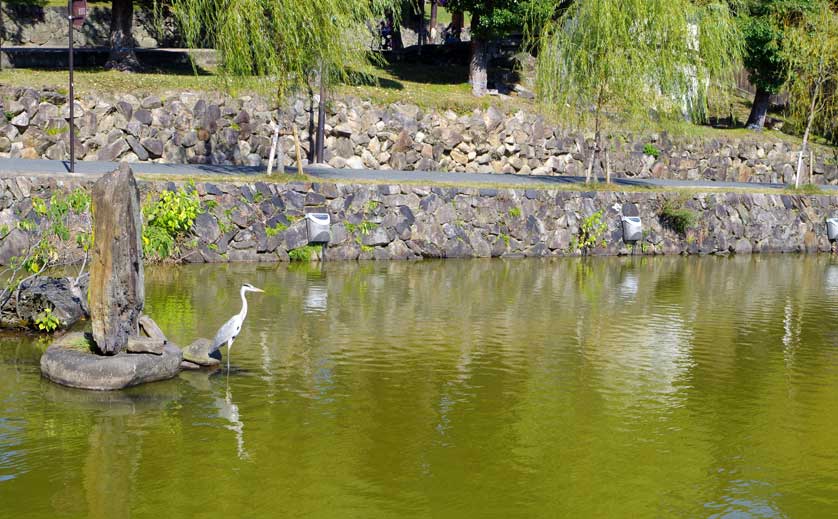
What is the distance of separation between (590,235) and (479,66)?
1196 cm

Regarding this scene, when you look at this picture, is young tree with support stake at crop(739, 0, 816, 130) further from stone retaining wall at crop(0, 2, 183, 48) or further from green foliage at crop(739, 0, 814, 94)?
stone retaining wall at crop(0, 2, 183, 48)

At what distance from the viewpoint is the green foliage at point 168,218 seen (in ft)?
76.0

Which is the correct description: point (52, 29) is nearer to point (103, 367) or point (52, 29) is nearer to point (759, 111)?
point (759, 111)

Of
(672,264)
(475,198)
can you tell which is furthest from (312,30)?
(672,264)

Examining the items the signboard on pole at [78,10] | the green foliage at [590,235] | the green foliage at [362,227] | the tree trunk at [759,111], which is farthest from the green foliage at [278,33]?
the tree trunk at [759,111]

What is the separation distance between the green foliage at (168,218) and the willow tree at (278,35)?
3.84m

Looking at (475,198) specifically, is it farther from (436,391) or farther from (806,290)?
(436,391)

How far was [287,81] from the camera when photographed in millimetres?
26484

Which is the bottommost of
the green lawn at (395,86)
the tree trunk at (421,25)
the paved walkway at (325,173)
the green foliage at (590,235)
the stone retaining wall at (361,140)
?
the green foliage at (590,235)

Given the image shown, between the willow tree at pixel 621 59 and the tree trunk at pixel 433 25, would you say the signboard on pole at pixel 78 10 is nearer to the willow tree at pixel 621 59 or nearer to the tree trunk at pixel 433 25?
the willow tree at pixel 621 59

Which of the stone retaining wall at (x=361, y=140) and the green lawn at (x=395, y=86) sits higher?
the green lawn at (x=395, y=86)

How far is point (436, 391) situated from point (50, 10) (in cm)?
3806

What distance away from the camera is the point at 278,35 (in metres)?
25.5

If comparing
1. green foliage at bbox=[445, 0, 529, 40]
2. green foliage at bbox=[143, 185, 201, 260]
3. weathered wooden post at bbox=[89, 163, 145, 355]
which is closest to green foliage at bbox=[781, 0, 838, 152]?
green foliage at bbox=[445, 0, 529, 40]
